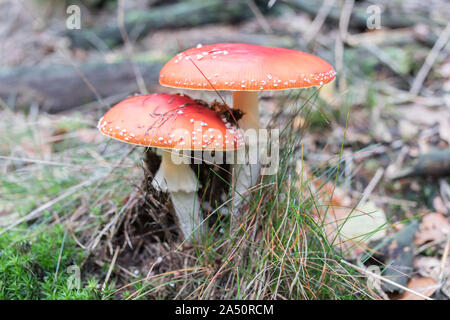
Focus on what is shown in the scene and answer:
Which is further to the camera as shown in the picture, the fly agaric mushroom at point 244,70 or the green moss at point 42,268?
the green moss at point 42,268

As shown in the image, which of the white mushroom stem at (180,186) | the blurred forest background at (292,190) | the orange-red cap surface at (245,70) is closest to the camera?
the orange-red cap surface at (245,70)

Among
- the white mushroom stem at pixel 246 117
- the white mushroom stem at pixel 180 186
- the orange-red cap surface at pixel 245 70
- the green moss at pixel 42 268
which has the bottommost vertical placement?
the green moss at pixel 42 268

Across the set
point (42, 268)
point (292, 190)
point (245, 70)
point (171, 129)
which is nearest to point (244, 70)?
point (245, 70)

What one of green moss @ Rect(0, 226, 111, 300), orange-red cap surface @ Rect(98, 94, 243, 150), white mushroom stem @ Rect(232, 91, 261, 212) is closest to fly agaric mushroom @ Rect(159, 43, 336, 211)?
orange-red cap surface @ Rect(98, 94, 243, 150)

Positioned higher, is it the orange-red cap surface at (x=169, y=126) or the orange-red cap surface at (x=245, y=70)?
the orange-red cap surface at (x=245, y=70)

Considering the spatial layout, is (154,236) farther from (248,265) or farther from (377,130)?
(377,130)

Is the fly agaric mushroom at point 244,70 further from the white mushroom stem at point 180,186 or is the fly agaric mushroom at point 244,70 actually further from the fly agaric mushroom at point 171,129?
the white mushroom stem at point 180,186

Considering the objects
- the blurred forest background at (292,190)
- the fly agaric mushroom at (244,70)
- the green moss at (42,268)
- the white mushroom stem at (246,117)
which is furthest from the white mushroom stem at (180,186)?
the green moss at (42,268)

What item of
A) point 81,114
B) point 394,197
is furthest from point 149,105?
point 81,114
